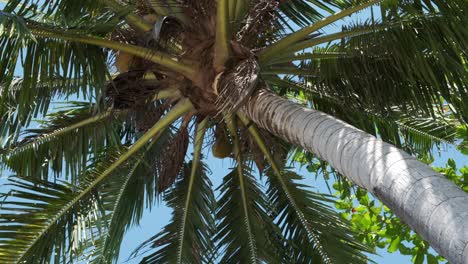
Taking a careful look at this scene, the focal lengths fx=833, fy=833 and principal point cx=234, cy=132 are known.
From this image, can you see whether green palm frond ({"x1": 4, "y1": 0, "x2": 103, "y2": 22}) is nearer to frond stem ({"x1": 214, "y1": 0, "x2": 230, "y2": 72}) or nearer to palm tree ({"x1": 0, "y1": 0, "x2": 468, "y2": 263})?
palm tree ({"x1": 0, "y1": 0, "x2": 468, "y2": 263})

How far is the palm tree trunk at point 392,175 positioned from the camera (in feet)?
12.1

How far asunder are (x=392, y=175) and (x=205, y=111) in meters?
3.12

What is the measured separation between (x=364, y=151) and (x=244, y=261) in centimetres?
314

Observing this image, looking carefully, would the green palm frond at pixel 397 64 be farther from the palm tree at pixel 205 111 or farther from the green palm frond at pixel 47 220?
the green palm frond at pixel 47 220

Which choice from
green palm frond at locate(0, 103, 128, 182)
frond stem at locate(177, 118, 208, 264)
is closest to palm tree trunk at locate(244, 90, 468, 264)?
frond stem at locate(177, 118, 208, 264)

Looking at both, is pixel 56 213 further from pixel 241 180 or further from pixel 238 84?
pixel 238 84

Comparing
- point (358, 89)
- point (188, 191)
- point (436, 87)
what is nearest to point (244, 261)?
point (188, 191)

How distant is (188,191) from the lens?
315 inches

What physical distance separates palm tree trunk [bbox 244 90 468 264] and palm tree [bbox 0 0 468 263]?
0.10 feet

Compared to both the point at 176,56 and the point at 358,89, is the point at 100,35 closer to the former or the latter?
the point at 176,56

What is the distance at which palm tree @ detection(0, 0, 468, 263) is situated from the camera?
243 inches

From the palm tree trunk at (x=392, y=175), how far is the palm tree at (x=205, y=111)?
0.10 ft

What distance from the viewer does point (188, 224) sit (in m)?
7.88

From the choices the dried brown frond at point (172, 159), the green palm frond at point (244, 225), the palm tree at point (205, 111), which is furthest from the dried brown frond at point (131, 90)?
the green palm frond at point (244, 225)
